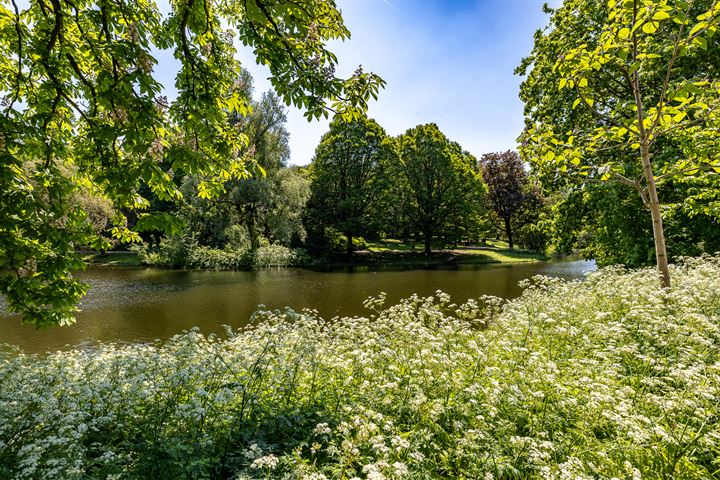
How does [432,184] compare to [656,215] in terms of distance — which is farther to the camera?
[432,184]

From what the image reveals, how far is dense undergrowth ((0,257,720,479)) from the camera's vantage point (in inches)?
121

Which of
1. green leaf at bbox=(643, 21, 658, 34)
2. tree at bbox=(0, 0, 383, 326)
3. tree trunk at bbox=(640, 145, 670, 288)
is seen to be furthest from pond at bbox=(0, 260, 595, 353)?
green leaf at bbox=(643, 21, 658, 34)

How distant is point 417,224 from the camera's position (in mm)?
41938

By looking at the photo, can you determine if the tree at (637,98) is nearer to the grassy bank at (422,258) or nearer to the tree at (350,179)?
the grassy bank at (422,258)

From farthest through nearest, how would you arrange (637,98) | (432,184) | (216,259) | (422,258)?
(432,184) → (422,258) → (216,259) → (637,98)

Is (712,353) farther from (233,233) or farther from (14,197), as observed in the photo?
(233,233)

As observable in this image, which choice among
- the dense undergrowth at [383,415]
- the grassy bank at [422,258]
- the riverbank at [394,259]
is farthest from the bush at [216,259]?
the dense undergrowth at [383,415]

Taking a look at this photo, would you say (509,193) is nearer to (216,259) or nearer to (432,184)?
(432,184)

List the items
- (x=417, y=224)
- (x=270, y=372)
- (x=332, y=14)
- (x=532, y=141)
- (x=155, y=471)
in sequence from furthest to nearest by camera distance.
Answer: (x=417, y=224) < (x=532, y=141) < (x=270, y=372) < (x=332, y=14) < (x=155, y=471)

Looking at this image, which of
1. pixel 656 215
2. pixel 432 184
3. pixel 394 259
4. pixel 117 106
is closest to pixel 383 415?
pixel 117 106

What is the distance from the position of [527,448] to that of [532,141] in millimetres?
5095

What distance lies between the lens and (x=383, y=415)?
4.15 m

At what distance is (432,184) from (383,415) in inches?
1523

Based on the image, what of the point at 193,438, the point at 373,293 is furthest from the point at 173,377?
the point at 373,293
